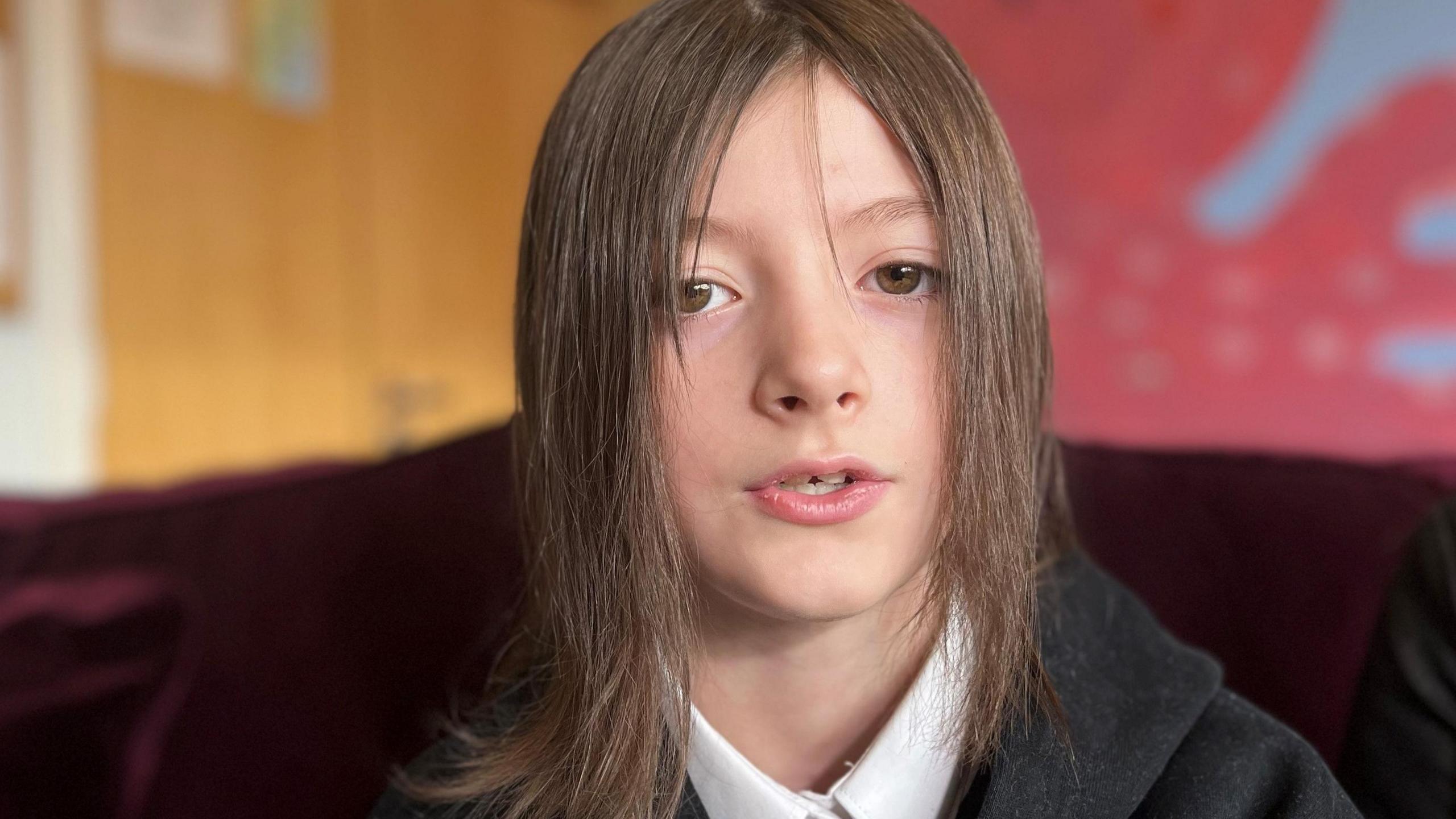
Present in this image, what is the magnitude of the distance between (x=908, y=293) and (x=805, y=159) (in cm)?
10

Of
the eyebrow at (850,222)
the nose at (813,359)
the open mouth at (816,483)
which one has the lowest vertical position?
the open mouth at (816,483)

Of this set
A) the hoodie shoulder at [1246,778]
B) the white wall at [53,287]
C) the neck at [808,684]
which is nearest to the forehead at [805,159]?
the neck at [808,684]

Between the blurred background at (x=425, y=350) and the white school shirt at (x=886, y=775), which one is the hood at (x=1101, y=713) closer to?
the white school shirt at (x=886, y=775)

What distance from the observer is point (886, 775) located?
0.66 meters

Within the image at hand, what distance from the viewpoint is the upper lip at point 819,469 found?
1.92 feet

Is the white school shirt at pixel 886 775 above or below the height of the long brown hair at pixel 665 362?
below

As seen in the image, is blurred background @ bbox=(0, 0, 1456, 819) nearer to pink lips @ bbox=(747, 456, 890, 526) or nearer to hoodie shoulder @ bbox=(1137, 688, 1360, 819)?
hoodie shoulder @ bbox=(1137, 688, 1360, 819)

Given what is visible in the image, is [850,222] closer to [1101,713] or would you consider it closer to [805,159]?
[805,159]

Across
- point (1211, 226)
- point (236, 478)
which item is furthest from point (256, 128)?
point (1211, 226)

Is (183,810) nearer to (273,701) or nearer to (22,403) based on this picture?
(273,701)

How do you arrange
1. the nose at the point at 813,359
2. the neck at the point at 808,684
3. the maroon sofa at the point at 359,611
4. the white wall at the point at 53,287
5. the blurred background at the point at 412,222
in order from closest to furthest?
1. the nose at the point at 813,359
2. the neck at the point at 808,684
3. the maroon sofa at the point at 359,611
4. the blurred background at the point at 412,222
5. the white wall at the point at 53,287

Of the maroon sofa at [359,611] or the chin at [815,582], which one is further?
the maroon sofa at [359,611]

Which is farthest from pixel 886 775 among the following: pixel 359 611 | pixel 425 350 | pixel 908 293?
pixel 425 350

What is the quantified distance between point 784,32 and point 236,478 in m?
0.86
